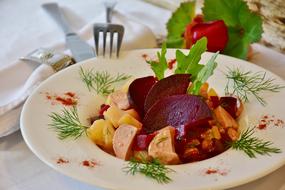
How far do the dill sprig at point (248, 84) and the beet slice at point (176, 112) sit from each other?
0.19 meters

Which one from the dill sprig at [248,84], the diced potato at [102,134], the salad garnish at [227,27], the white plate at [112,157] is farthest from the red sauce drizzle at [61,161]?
the salad garnish at [227,27]

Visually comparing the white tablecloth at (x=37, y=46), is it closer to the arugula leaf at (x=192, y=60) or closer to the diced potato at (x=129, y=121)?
the diced potato at (x=129, y=121)

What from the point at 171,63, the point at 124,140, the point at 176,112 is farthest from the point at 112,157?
the point at 171,63

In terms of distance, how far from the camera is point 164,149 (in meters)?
0.90

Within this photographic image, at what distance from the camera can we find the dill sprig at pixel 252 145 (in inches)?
35.8

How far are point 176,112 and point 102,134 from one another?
0.15m

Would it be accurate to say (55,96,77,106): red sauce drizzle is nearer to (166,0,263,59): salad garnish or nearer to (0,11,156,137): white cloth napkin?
(0,11,156,137): white cloth napkin

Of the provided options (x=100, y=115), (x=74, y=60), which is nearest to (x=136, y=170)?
(x=100, y=115)

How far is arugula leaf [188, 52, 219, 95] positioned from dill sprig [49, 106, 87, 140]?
0.77 ft

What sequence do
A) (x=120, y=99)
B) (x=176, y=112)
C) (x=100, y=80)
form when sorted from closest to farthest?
1. (x=176, y=112)
2. (x=120, y=99)
3. (x=100, y=80)

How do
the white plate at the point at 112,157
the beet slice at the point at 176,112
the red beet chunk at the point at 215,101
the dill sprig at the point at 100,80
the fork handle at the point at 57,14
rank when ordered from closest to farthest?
the white plate at the point at 112,157
the beet slice at the point at 176,112
the red beet chunk at the point at 215,101
the dill sprig at the point at 100,80
the fork handle at the point at 57,14

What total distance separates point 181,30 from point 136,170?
0.64m

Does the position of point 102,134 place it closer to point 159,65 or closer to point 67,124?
point 67,124

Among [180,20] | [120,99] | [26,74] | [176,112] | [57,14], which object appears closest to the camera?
[176,112]
